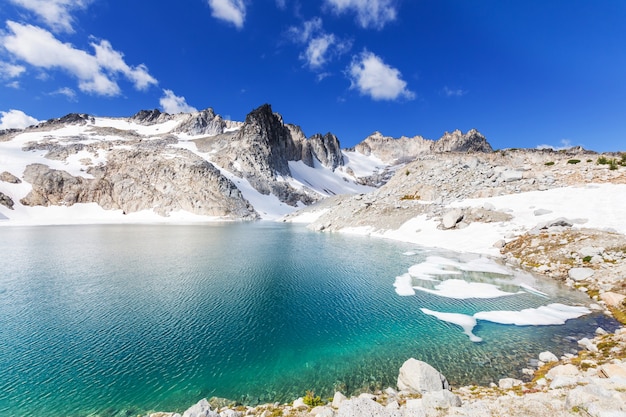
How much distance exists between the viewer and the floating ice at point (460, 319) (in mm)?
18547

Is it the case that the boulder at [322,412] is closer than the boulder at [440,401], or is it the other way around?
the boulder at [322,412]

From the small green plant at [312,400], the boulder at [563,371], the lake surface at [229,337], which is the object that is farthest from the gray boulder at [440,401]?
the boulder at [563,371]

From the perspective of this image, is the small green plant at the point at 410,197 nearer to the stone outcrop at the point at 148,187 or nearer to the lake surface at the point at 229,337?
the lake surface at the point at 229,337

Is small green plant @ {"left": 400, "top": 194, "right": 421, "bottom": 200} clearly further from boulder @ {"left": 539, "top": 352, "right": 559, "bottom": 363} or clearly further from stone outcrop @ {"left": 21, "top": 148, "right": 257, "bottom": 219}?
stone outcrop @ {"left": 21, "top": 148, "right": 257, "bottom": 219}

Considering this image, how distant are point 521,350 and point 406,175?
77.1m

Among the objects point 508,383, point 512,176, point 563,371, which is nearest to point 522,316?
point 563,371

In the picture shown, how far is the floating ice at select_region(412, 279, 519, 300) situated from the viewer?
25.3 m

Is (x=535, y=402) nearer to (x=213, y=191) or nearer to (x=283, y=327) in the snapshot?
(x=283, y=327)

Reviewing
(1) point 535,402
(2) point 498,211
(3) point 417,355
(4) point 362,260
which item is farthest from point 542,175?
(1) point 535,402

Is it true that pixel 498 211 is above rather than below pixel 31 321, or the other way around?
above

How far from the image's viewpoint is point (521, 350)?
51.8ft

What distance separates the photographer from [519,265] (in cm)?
3594

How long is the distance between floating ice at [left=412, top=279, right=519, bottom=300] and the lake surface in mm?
890

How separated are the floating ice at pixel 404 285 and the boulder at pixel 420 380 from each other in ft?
45.9
